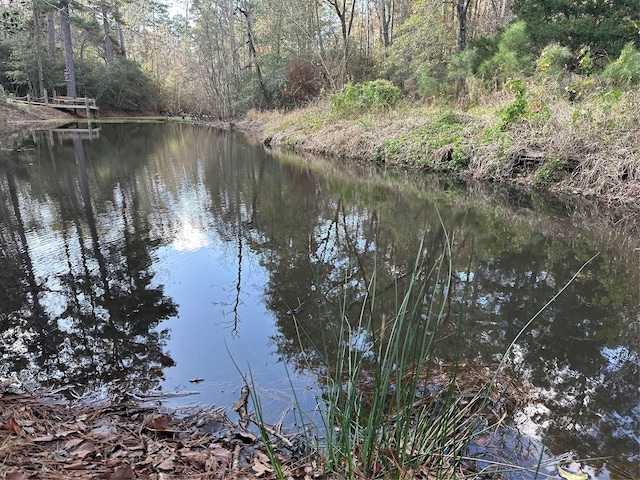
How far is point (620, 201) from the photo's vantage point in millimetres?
5977

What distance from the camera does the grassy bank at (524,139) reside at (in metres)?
6.31

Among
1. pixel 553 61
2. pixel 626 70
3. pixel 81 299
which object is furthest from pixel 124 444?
pixel 553 61

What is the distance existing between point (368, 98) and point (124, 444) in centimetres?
1275

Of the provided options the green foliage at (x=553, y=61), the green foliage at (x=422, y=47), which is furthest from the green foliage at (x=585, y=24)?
the green foliage at (x=422, y=47)

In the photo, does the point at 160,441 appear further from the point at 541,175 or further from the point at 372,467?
the point at 541,175

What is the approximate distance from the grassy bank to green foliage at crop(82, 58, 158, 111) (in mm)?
27509

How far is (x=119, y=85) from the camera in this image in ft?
108

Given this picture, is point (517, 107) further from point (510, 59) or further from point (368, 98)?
point (368, 98)

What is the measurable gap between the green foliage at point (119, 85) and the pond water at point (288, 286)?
94.6 feet

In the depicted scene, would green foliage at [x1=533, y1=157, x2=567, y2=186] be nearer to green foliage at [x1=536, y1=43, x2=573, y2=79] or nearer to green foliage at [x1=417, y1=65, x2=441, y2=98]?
green foliage at [x1=536, y1=43, x2=573, y2=79]

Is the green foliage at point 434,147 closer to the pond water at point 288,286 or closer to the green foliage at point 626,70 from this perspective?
the pond water at point 288,286

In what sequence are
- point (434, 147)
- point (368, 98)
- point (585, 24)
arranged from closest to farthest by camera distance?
point (434, 147), point (585, 24), point (368, 98)

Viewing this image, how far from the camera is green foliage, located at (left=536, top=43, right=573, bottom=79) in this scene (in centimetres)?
881

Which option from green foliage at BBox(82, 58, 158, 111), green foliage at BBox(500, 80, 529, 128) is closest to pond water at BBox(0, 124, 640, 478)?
green foliage at BBox(500, 80, 529, 128)
